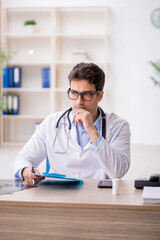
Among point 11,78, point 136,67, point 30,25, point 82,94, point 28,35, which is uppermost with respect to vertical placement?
point 30,25

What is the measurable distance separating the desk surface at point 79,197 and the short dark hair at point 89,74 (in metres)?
0.54

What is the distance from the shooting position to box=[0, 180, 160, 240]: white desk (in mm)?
1430

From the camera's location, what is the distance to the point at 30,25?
7.18m

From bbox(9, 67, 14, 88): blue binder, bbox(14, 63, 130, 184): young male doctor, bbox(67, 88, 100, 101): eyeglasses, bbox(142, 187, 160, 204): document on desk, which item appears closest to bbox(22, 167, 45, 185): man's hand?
bbox(14, 63, 130, 184): young male doctor

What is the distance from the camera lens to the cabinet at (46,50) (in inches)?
283

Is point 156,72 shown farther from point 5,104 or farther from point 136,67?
point 5,104

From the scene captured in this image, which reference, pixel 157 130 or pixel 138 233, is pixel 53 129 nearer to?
pixel 138 233

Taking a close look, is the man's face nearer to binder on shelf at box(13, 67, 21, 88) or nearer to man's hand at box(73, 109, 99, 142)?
man's hand at box(73, 109, 99, 142)

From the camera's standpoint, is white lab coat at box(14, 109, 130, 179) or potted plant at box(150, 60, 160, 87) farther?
potted plant at box(150, 60, 160, 87)

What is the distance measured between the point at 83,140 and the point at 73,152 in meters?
0.10

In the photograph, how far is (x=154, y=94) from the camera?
725cm

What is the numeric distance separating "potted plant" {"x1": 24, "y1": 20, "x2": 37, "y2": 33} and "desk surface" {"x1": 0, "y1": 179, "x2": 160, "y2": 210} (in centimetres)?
573

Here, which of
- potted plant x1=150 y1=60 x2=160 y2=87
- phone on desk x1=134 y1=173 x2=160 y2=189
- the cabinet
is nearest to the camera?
phone on desk x1=134 y1=173 x2=160 y2=189

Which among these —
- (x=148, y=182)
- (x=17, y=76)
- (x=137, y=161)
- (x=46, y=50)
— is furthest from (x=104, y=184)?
(x=46, y=50)
